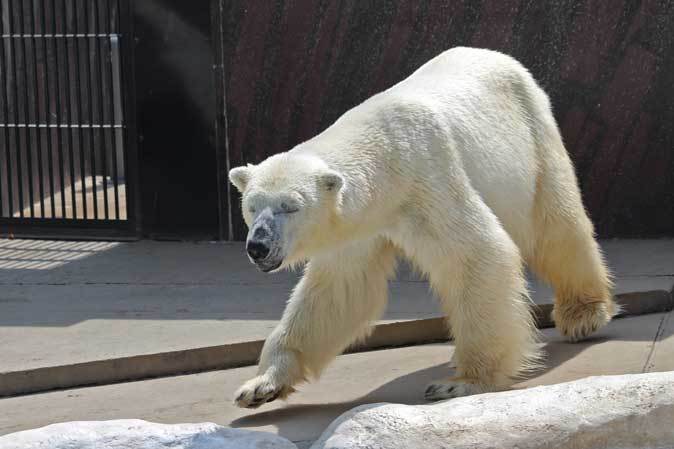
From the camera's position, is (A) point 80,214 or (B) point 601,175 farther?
(A) point 80,214

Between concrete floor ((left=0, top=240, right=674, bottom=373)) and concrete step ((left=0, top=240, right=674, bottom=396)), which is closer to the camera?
concrete step ((left=0, top=240, right=674, bottom=396))

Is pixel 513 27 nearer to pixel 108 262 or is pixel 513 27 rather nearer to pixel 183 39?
pixel 183 39

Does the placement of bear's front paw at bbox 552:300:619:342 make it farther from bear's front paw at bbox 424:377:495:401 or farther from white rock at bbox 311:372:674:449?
white rock at bbox 311:372:674:449

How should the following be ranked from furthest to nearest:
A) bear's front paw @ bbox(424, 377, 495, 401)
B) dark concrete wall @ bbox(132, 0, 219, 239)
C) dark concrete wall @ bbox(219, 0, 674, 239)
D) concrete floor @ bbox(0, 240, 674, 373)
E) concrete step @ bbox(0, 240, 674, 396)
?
dark concrete wall @ bbox(132, 0, 219, 239), dark concrete wall @ bbox(219, 0, 674, 239), concrete floor @ bbox(0, 240, 674, 373), concrete step @ bbox(0, 240, 674, 396), bear's front paw @ bbox(424, 377, 495, 401)

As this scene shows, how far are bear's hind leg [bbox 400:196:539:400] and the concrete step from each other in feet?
3.60

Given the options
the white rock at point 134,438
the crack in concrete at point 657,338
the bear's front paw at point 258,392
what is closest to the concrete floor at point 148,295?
the crack in concrete at point 657,338

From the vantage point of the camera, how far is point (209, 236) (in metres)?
8.27

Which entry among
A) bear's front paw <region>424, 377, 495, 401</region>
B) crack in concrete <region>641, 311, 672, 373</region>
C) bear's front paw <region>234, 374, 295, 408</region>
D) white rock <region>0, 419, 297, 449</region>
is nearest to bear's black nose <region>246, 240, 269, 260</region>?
white rock <region>0, 419, 297, 449</region>

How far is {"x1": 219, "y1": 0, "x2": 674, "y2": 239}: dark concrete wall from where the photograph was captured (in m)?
7.64

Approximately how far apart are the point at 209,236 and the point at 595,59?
105 inches

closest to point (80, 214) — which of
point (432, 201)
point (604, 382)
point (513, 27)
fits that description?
point (513, 27)

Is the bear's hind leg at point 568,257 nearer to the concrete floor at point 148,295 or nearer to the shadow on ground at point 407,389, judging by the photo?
the shadow on ground at point 407,389

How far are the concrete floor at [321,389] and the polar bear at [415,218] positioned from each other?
0.16 m

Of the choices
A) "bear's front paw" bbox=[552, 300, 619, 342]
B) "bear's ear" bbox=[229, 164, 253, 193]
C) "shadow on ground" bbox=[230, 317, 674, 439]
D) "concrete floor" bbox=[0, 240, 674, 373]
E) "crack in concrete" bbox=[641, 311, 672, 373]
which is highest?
"bear's ear" bbox=[229, 164, 253, 193]
